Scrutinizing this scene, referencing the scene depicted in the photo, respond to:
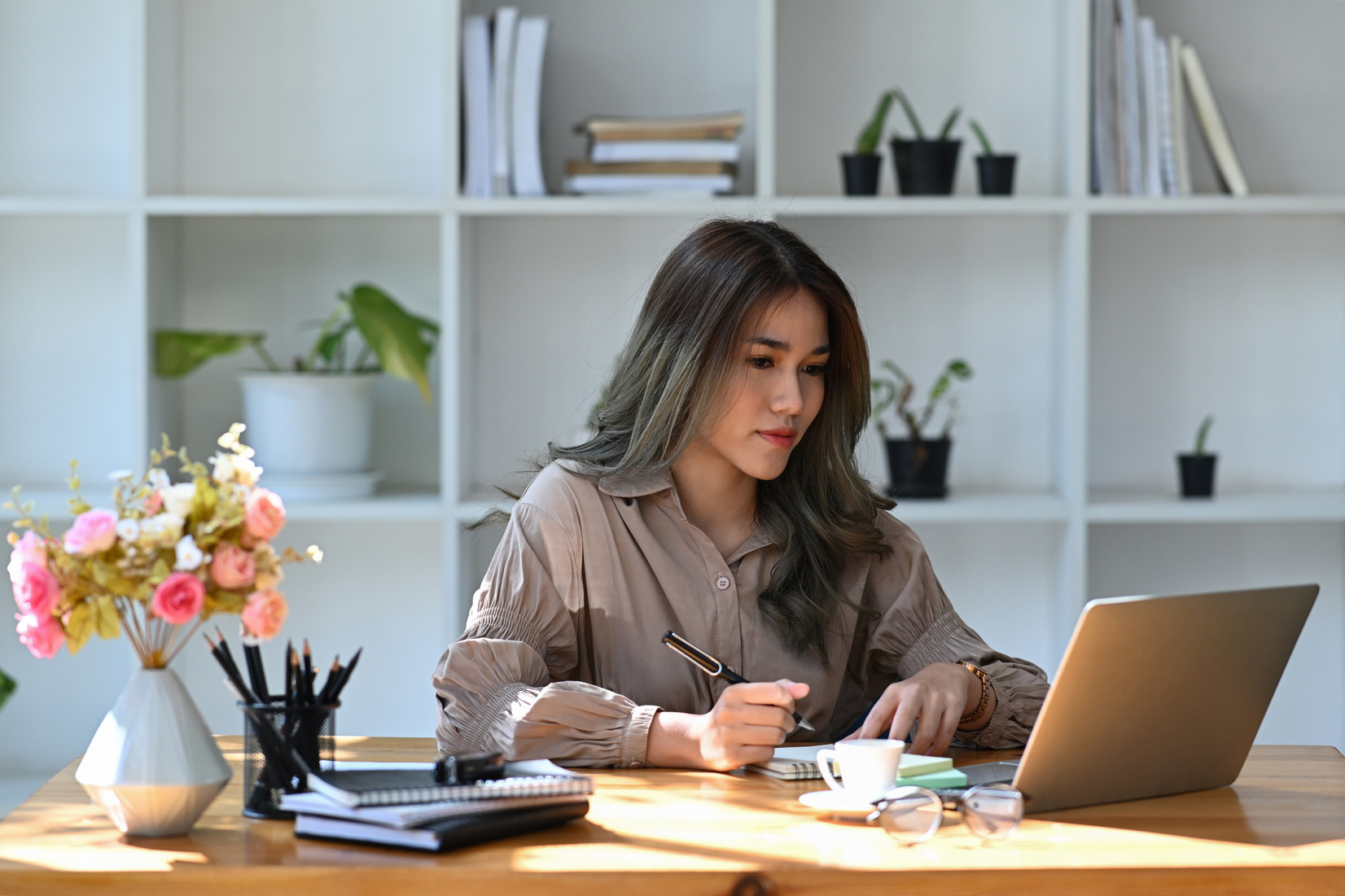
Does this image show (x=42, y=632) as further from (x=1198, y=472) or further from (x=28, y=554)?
(x=1198, y=472)

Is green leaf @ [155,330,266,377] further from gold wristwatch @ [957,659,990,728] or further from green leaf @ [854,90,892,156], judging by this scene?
gold wristwatch @ [957,659,990,728]

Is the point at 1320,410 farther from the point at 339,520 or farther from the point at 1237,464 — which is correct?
the point at 339,520

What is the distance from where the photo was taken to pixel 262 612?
121 cm

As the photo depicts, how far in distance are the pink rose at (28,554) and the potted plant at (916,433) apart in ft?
6.07

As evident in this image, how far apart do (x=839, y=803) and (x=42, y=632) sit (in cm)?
73

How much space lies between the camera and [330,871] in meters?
1.09

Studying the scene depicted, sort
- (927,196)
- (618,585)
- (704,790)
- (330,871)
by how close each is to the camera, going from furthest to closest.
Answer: (927,196) → (618,585) → (704,790) → (330,871)

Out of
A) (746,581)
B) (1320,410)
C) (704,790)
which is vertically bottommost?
(704,790)

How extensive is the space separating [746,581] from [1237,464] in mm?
1626

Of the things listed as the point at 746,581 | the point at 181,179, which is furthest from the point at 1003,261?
the point at 181,179

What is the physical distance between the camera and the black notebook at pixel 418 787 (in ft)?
3.87

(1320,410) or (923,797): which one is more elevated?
(1320,410)

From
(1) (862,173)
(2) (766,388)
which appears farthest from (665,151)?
(2) (766,388)

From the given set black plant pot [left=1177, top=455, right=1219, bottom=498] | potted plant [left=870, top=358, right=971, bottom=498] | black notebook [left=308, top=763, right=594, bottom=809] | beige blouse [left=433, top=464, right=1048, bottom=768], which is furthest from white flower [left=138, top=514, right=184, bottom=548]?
black plant pot [left=1177, top=455, right=1219, bottom=498]
